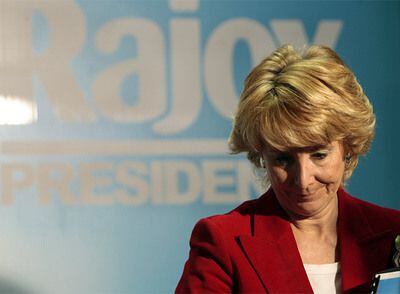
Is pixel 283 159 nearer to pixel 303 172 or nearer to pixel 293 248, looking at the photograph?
pixel 303 172

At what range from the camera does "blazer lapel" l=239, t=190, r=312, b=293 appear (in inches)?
59.8

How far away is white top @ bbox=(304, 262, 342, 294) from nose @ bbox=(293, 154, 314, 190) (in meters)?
0.17

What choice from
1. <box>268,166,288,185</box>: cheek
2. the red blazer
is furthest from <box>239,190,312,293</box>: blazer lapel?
<box>268,166,288,185</box>: cheek

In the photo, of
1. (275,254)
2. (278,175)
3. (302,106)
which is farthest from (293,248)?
(302,106)

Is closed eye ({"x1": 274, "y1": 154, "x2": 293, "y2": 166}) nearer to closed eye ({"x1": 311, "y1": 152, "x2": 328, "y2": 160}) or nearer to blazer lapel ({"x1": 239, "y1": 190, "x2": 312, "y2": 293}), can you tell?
closed eye ({"x1": 311, "y1": 152, "x2": 328, "y2": 160})

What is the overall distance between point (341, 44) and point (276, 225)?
1138 mm

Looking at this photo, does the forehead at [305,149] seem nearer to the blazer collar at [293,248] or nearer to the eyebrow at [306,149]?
the eyebrow at [306,149]

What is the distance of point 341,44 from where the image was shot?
2600mm

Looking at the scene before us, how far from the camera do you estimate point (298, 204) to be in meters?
1.58

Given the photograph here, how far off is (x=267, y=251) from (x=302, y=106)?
28 centimetres

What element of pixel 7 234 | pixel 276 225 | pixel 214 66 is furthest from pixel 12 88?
pixel 276 225

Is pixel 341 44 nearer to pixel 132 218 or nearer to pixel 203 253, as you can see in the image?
pixel 132 218

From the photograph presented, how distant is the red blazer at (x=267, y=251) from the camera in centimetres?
151

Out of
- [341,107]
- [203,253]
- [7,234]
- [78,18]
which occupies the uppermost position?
[78,18]
